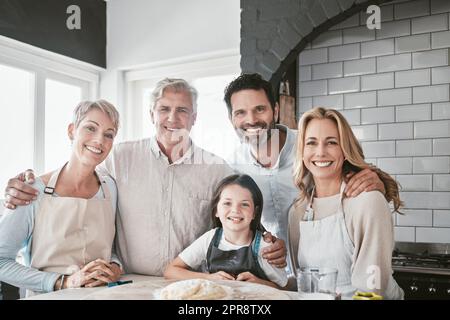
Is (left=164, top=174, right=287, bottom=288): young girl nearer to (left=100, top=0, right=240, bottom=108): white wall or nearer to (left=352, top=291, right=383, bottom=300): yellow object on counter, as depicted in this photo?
(left=352, top=291, right=383, bottom=300): yellow object on counter

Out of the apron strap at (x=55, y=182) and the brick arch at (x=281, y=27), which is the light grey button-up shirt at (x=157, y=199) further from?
the brick arch at (x=281, y=27)

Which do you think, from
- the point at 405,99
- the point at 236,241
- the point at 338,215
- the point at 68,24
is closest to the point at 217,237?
the point at 236,241

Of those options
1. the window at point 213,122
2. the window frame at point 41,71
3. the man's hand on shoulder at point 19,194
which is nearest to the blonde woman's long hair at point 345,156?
the window at point 213,122

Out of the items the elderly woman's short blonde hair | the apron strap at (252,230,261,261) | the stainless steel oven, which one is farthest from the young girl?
the elderly woman's short blonde hair

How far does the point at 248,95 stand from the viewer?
64.1 inches

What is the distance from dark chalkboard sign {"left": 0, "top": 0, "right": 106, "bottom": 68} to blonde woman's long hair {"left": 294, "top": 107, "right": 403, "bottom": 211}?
89 cm

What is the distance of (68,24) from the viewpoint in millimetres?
1884

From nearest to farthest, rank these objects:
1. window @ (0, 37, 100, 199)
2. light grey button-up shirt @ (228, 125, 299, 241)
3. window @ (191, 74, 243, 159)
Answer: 1. light grey button-up shirt @ (228, 125, 299, 241)
2. window @ (191, 74, 243, 159)
3. window @ (0, 37, 100, 199)

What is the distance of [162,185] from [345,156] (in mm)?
680

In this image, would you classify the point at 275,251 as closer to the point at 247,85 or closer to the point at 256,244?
the point at 256,244

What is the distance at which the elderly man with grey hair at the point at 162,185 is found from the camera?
5.58ft

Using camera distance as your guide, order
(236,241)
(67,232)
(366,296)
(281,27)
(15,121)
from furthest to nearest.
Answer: (281,27)
(15,121)
(67,232)
(236,241)
(366,296)

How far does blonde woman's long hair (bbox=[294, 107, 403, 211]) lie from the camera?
4.75 feet

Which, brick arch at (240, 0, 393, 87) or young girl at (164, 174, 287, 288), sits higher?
brick arch at (240, 0, 393, 87)
